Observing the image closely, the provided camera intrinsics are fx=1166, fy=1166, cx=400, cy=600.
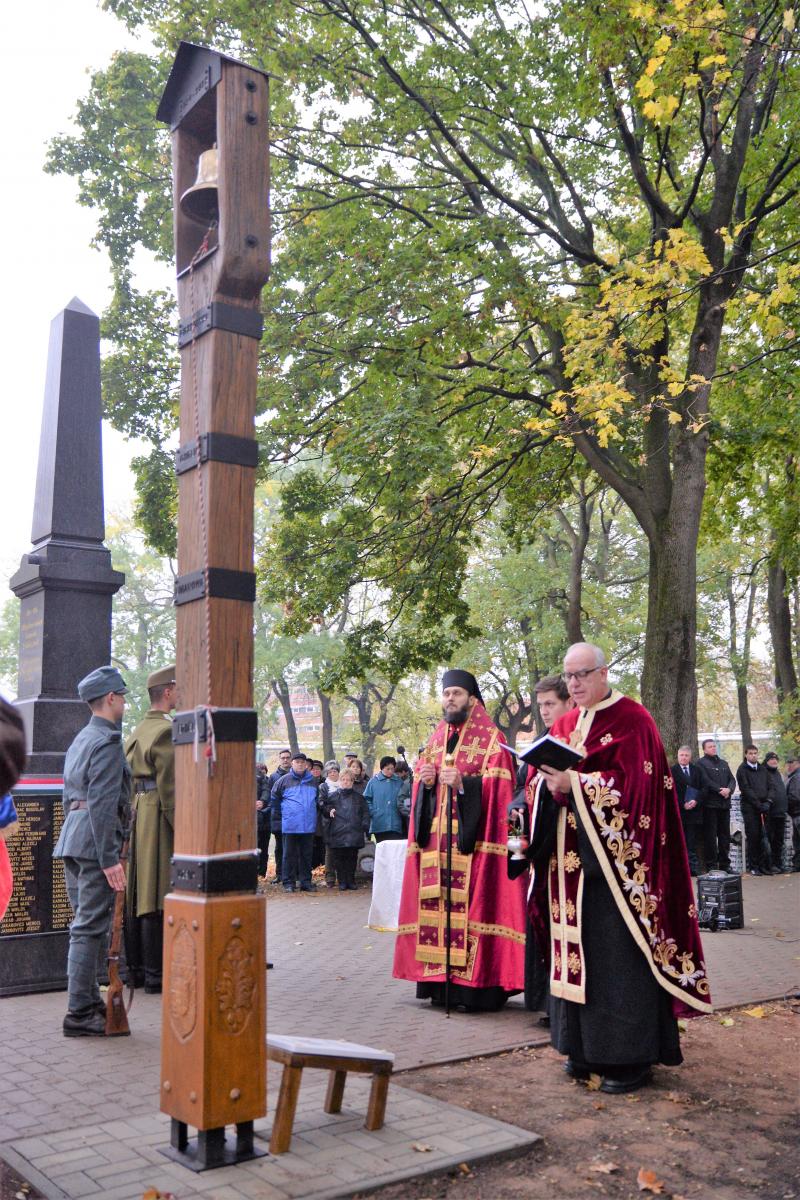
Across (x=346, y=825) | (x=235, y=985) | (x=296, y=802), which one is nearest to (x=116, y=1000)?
(x=235, y=985)

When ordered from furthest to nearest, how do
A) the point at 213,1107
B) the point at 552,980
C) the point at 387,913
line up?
the point at 387,913 < the point at 552,980 < the point at 213,1107

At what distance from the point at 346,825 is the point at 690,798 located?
5.25 metres

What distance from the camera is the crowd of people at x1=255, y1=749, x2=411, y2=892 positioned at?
17.2m

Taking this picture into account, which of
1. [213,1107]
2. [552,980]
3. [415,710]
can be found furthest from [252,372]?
[415,710]

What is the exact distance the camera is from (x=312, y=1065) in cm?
472

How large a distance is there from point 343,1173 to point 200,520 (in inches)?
105

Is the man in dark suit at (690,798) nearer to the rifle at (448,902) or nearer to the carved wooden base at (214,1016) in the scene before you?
the rifle at (448,902)

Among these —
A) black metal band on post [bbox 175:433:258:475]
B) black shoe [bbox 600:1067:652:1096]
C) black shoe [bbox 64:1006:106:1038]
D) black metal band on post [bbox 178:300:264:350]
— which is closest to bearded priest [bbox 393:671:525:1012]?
black shoe [bbox 600:1067:652:1096]

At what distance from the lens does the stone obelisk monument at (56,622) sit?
340 inches

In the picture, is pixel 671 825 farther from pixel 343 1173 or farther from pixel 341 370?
pixel 341 370

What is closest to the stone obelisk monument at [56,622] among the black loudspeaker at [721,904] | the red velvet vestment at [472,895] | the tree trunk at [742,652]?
the red velvet vestment at [472,895]

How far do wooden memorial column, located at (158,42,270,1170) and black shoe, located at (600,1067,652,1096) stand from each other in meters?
2.04

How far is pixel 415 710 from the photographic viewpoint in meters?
47.7

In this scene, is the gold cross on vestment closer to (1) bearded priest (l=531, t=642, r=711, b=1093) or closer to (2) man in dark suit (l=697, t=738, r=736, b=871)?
(1) bearded priest (l=531, t=642, r=711, b=1093)
